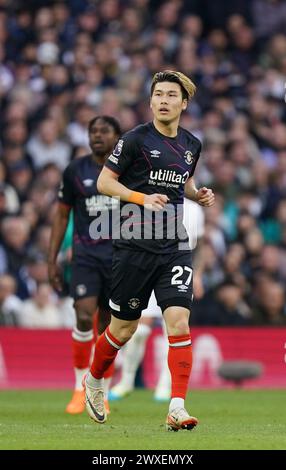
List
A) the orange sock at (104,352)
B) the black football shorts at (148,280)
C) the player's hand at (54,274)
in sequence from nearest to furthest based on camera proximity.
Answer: the black football shorts at (148,280) < the orange sock at (104,352) < the player's hand at (54,274)

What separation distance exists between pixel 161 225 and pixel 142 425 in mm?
1651

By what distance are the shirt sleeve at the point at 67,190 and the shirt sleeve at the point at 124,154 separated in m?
2.45

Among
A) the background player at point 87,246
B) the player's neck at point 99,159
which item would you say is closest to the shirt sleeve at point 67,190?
the background player at point 87,246

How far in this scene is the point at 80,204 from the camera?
11031mm

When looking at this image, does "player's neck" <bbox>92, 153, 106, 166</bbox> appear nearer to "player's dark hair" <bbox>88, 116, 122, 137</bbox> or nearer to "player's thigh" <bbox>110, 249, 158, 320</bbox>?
"player's dark hair" <bbox>88, 116, 122, 137</bbox>

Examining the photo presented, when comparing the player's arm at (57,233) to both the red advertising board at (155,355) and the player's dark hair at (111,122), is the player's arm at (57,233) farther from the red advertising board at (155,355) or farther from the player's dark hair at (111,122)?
the red advertising board at (155,355)

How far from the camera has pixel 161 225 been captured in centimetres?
866

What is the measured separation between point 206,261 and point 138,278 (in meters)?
7.54

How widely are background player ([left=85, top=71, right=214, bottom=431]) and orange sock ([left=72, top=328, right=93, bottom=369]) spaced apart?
6.82ft

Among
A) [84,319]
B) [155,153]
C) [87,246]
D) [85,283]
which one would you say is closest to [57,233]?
[87,246]

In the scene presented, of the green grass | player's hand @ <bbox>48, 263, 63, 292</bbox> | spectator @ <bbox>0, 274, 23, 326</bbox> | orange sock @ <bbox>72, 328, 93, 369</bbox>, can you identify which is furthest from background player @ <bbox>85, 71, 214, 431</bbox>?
spectator @ <bbox>0, 274, 23, 326</bbox>

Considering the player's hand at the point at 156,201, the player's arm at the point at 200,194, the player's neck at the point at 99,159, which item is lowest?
the player's hand at the point at 156,201

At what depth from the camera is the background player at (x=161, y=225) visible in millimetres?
8461

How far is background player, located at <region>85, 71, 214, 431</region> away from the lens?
846cm
